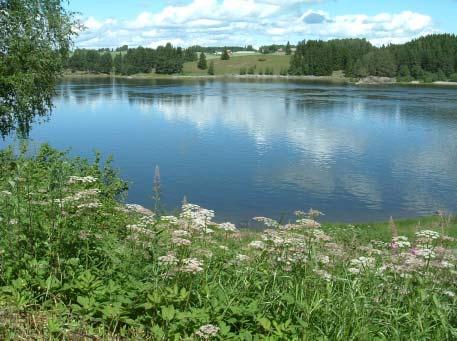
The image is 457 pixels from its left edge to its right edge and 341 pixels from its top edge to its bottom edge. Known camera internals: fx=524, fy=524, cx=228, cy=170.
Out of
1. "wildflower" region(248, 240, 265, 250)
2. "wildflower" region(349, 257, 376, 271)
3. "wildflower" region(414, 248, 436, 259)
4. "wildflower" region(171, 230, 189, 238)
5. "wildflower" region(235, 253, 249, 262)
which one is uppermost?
"wildflower" region(171, 230, 189, 238)

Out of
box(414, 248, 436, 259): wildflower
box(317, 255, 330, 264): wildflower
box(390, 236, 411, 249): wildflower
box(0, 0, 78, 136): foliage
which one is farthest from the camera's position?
box(0, 0, 78, 136): foliage

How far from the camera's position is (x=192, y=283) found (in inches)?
212

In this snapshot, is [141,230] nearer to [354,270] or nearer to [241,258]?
[241,258]

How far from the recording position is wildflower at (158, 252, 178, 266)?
5.11 meters

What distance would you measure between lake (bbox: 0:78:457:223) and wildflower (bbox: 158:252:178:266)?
23975mm

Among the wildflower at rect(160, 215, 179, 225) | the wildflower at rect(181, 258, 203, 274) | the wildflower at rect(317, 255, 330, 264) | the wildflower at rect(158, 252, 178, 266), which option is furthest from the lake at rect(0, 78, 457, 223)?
the wildflower at rect(181, 258, 203, 274)

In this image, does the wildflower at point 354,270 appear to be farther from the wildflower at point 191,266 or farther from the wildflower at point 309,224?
the wildflower at point 191,266

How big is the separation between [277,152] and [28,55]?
92.7 ft

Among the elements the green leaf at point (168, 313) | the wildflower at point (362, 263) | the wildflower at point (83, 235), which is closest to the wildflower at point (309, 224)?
the wildflower at point (362, 263)

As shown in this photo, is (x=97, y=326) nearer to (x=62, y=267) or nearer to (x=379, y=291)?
(x=62, y=267)

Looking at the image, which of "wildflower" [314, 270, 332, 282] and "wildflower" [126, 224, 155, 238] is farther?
"wildflower" [126, 224, 155, 238]

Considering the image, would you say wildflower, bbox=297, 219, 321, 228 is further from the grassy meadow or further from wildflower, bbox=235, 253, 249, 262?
wildflower, bbox=235, 253, 249, 262

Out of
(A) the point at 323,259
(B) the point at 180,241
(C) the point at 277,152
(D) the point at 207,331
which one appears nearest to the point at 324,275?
(A) the point at 323,259

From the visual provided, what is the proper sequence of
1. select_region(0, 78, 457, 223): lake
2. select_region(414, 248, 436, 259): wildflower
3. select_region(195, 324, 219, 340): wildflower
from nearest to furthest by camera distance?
select_region(195, 324, 219, 340): wildflower < select_region(414, 248, 436, 259): wildflower < select_region(0, 78, 457, 223): lake
